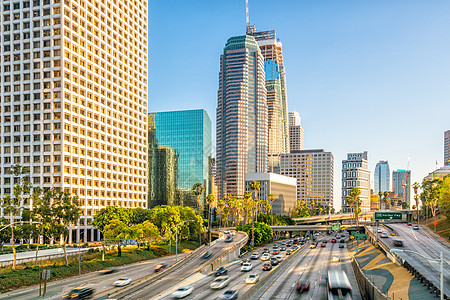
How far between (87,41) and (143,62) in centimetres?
4217

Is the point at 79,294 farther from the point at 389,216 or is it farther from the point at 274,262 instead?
the point at 389,216

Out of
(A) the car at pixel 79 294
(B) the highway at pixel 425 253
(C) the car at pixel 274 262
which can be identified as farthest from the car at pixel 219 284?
(B) the highway at pixel 425 253

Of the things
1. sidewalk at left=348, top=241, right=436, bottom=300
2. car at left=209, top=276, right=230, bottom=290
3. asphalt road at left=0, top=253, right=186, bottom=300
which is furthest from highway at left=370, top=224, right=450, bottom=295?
asphalt road at left=0, top=253, right=186, bottom=300

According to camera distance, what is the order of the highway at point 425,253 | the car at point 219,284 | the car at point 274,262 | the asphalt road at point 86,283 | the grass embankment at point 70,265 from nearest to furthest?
the asphalt road at point 86,283 < the car at point 219,284 < the highway at point 425,253 < the grass embankment at point 70,265 < the car at point 274,262

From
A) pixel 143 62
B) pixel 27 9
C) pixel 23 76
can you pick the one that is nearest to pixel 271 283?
pixel 23 76

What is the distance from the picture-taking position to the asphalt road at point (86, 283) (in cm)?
5508

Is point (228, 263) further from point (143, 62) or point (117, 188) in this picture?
point (143, 62)

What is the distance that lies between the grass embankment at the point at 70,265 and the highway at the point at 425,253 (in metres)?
62.2

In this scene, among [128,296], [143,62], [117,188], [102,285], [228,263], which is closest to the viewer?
[128,296]

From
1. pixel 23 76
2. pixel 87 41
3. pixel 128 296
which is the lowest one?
pixel 128 296

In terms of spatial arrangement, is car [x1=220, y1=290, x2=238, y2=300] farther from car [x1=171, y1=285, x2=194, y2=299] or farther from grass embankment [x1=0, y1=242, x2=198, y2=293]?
grass embankment [x1=0, y1=242, x2=198, y2=293]

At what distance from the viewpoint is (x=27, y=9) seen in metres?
131

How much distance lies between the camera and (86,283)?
2579 inches

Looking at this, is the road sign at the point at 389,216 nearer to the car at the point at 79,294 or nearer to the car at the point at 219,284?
the car at the point at 219,284
